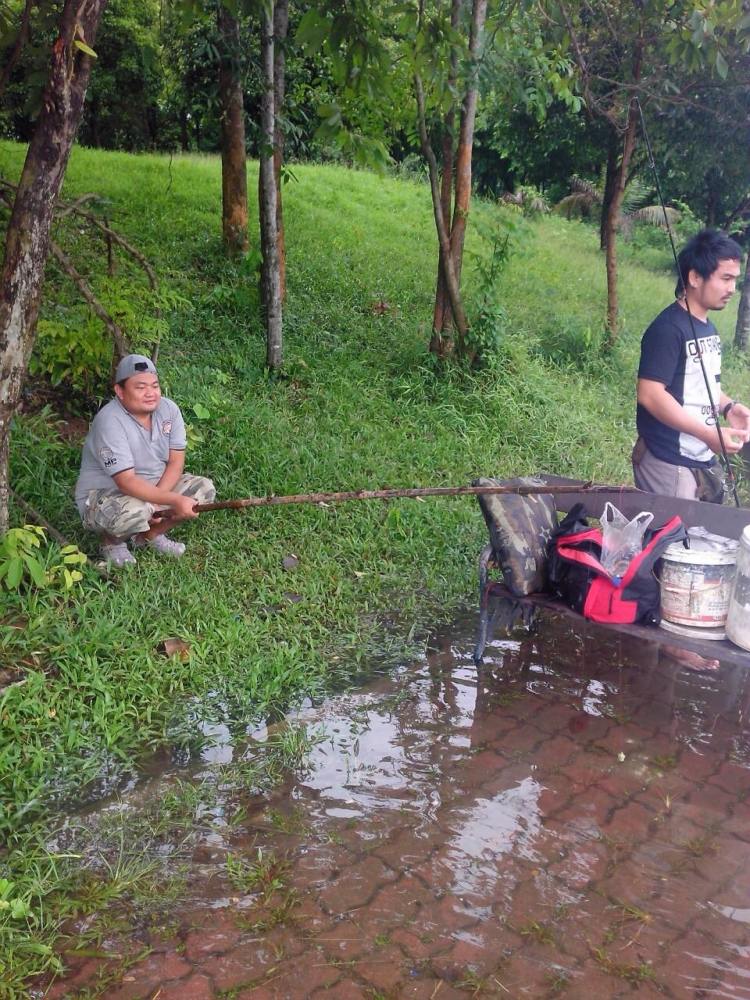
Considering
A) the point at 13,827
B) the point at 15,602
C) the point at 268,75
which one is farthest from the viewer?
the point at 268,75

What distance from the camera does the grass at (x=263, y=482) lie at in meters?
3.71

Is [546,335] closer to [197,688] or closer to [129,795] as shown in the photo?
[197,688]

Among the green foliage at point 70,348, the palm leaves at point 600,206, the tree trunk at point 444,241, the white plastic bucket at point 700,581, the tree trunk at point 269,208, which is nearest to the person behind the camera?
the white plastic bucket at point 700,581

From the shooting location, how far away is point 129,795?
3406mm

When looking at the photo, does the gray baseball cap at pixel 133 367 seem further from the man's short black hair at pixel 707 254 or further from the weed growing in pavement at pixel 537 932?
the weed growing in pavement at pixel 537 932

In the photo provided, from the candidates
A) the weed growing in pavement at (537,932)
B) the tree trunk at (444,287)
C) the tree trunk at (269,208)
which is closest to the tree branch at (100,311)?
the tree trunk at (269,208)

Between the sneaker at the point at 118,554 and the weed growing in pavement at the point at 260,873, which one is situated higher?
the sneaker at the point at 118,554

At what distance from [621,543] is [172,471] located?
2.50 metres

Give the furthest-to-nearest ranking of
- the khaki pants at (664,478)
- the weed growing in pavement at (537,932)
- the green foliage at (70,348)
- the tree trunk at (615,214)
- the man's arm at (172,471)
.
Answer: the tree trunk at (615,214) < the green foliage at (70,348) < the man's arm at (172,471) < the khaki pants at (664,478) < the weed growing in pavement at (537,932)

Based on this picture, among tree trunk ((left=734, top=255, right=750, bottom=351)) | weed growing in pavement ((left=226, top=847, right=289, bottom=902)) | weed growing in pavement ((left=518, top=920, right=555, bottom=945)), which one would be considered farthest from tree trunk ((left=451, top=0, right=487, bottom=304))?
weed growing in pavement ((left=518, top=920, right=555, bottom=945))

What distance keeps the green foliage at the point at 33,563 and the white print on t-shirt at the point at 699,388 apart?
2977 millimetres

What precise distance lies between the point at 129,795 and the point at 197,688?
0.76m

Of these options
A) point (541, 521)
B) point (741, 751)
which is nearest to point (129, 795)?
point (541, 521)

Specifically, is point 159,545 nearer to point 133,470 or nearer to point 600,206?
point 133,470
